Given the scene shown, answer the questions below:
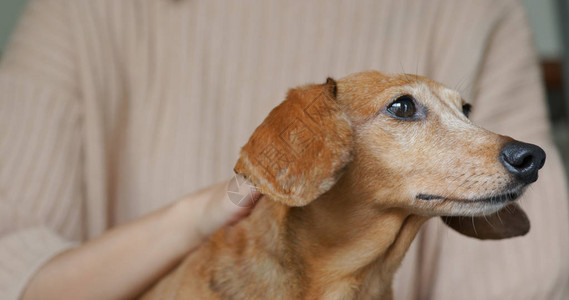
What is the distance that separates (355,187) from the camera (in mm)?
779

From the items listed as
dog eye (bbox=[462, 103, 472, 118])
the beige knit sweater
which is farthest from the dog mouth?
the beige knit sweater

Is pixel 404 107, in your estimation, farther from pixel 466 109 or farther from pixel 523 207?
pixel 523 207

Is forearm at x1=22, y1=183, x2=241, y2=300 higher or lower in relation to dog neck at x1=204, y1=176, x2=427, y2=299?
lower

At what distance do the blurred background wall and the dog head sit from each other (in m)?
1.00

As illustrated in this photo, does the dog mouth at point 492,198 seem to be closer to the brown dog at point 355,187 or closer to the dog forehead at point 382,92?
the brown dog at point 355,187

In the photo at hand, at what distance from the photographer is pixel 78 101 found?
140 centimetres

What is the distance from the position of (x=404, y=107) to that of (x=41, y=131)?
912 mm

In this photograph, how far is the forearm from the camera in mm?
990

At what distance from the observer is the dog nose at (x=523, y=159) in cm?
60

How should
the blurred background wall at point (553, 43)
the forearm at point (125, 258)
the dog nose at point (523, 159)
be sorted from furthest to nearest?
1. the blurred background wall at point (553, 43)
2. the forearm at point (125, 258)
3. the dog nose at point (523, 159)

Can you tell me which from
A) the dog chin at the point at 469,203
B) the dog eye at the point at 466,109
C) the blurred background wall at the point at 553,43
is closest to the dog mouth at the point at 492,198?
the dog chin at the point at 469,203

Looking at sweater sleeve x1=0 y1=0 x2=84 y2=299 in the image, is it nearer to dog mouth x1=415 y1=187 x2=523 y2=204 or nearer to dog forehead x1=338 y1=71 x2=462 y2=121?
dog forehead x1=338 y1=71 x2=462 y2=121

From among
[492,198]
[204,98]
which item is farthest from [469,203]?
[204,98]

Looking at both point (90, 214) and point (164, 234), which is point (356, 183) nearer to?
point (164, 234)
